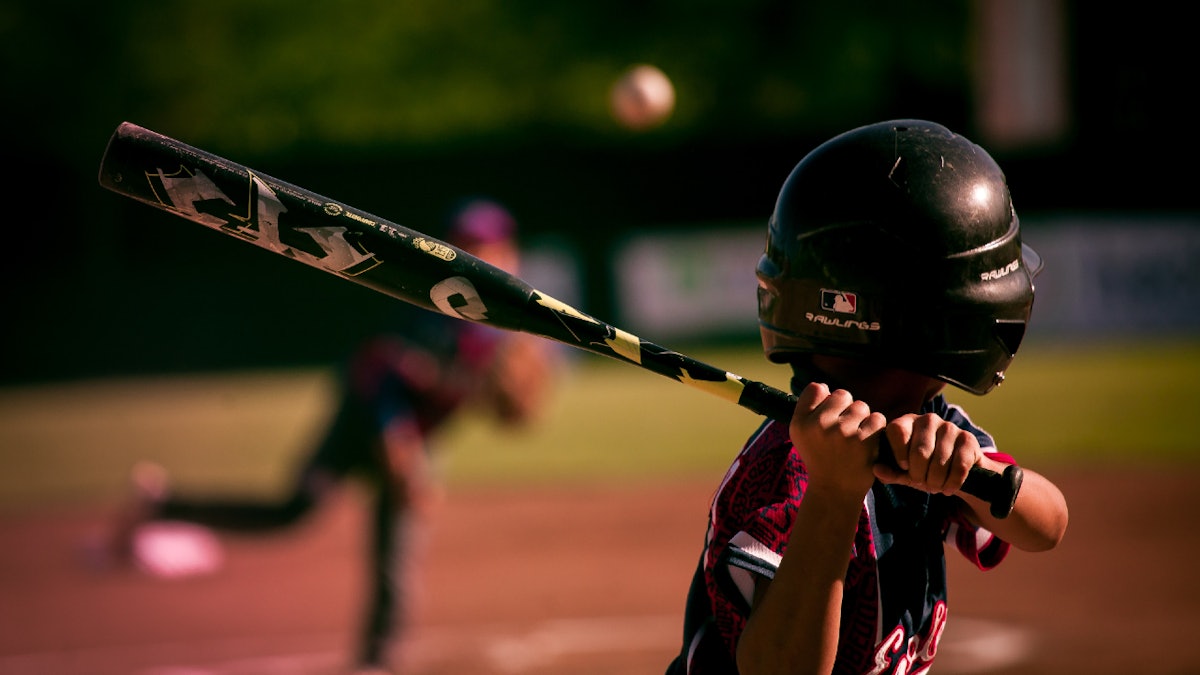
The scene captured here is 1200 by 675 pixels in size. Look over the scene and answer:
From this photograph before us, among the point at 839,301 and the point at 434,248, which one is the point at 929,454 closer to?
the point at 839,301

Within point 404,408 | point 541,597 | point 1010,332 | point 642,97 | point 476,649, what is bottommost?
point 1010,332

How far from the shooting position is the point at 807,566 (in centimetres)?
185

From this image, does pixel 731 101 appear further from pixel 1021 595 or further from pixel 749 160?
pixel 1021 595

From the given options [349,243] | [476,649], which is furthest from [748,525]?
[476,649]

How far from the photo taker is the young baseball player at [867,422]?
1.85 metres

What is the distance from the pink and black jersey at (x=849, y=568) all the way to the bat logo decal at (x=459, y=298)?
579mm

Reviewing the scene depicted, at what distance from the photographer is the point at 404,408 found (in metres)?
5.94

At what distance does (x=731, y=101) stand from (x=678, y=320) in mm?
10476

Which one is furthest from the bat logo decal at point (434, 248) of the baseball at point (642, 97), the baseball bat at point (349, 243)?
the baseball at point (642, 97)

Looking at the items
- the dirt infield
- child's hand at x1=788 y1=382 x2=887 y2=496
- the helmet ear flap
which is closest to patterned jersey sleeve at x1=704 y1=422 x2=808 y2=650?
child's hand at x1=788 y1=382 x2=887 y2=496

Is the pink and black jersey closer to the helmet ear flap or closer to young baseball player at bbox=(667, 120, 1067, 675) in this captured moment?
young baseball player at bbox=(667, 120, 1067, 675)

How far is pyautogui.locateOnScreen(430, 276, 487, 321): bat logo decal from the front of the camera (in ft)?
7.77

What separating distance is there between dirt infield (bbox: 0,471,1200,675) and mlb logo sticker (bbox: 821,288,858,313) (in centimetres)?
402

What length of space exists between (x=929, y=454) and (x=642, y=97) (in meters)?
5.88
